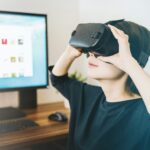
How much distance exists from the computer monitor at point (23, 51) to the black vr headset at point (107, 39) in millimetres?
518

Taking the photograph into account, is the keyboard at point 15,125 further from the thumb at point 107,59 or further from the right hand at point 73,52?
the thumb at point 107,59

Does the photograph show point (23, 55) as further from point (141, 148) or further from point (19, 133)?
point (141, 148)

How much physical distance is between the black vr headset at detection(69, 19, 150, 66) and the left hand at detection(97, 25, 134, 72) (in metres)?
0.02

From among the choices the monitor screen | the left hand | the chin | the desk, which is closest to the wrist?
the left hand

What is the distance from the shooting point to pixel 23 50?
1.54m

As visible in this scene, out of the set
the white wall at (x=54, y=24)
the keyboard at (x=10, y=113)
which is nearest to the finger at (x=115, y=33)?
A: the keyboard at (x=10, y=113)

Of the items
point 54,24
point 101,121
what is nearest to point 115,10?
point 54,24

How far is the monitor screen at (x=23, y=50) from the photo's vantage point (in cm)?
150

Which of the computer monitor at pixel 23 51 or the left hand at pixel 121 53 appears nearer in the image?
the left hand at pixel 121 53

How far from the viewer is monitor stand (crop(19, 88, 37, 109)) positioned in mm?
1689

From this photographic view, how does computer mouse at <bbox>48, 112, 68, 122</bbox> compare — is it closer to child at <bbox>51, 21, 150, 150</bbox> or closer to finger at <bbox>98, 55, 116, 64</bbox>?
child at <bbox>51, 21, 150, 150</bbox>

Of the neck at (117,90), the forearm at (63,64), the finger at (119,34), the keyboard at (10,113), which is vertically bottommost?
the keyboard at (10,113)

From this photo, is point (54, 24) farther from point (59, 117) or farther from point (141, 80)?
point (141, 80)

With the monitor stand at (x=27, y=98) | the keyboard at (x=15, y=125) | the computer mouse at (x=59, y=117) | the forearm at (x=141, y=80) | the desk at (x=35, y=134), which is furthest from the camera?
the monitor stand at (x=27, y=98)
